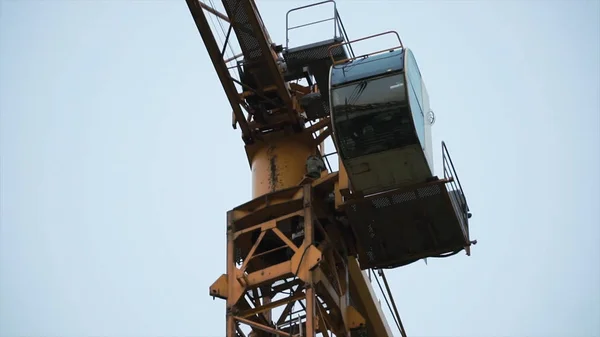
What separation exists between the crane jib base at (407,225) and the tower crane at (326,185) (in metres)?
0.02

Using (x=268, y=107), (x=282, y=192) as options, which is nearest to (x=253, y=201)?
(x=282, y=192)

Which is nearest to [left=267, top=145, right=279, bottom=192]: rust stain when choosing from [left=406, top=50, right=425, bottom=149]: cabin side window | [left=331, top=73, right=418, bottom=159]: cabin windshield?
[left=331, top=73, right=418, bottom=159]: cabin windshield

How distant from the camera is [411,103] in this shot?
26281 millimetres

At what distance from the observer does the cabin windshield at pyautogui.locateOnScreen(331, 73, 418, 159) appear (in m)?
26.2

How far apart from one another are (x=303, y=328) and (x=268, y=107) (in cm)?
491

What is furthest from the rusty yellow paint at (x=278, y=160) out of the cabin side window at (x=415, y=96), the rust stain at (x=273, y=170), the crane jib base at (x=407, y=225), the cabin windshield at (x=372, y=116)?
the cabin side window at (x=415, y=96)

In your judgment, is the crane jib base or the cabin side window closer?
the cabin side window

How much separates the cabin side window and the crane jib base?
1117 mm

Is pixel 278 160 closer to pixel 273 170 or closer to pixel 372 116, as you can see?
pixel 273 170

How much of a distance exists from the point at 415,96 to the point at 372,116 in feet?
3.39

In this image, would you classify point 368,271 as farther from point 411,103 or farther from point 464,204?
point 411,103

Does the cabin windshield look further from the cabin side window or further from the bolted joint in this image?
the bolted joint

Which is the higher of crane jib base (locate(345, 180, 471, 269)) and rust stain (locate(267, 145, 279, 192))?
rust stain (locate(267, 145, 279, 192))

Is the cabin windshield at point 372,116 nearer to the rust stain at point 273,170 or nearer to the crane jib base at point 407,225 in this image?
the crane jib base at point 407,225
